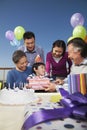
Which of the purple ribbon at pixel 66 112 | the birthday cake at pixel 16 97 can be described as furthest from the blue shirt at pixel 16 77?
the purple ribbon at pixel 66 112

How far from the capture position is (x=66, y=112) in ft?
1.46

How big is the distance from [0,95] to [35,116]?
0.45 metres

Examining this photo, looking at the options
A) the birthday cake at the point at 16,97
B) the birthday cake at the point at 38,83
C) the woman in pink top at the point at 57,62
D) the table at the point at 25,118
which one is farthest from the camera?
the woman in pink top at the point at 57,62

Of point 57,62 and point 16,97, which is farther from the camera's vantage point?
point 57,62

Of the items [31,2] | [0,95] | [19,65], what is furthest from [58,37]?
[0,95]

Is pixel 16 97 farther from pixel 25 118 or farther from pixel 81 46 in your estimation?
pixel 81 46

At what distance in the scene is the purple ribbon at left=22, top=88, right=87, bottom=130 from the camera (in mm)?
408

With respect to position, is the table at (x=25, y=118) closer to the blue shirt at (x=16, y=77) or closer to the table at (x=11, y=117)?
the table at (x=11, y=117)

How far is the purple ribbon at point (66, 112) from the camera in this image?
16.1 inches

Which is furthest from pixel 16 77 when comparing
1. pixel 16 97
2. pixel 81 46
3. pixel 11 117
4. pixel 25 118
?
pixel 25 118

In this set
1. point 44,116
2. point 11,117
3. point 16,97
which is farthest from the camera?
point 16,97

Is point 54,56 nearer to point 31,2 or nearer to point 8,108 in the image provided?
point 8,108

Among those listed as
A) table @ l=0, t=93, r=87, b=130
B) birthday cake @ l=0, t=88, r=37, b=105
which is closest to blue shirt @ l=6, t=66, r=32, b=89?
birthday cake @ l=0, t=88, r=37, b=105

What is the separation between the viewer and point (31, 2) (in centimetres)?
518
